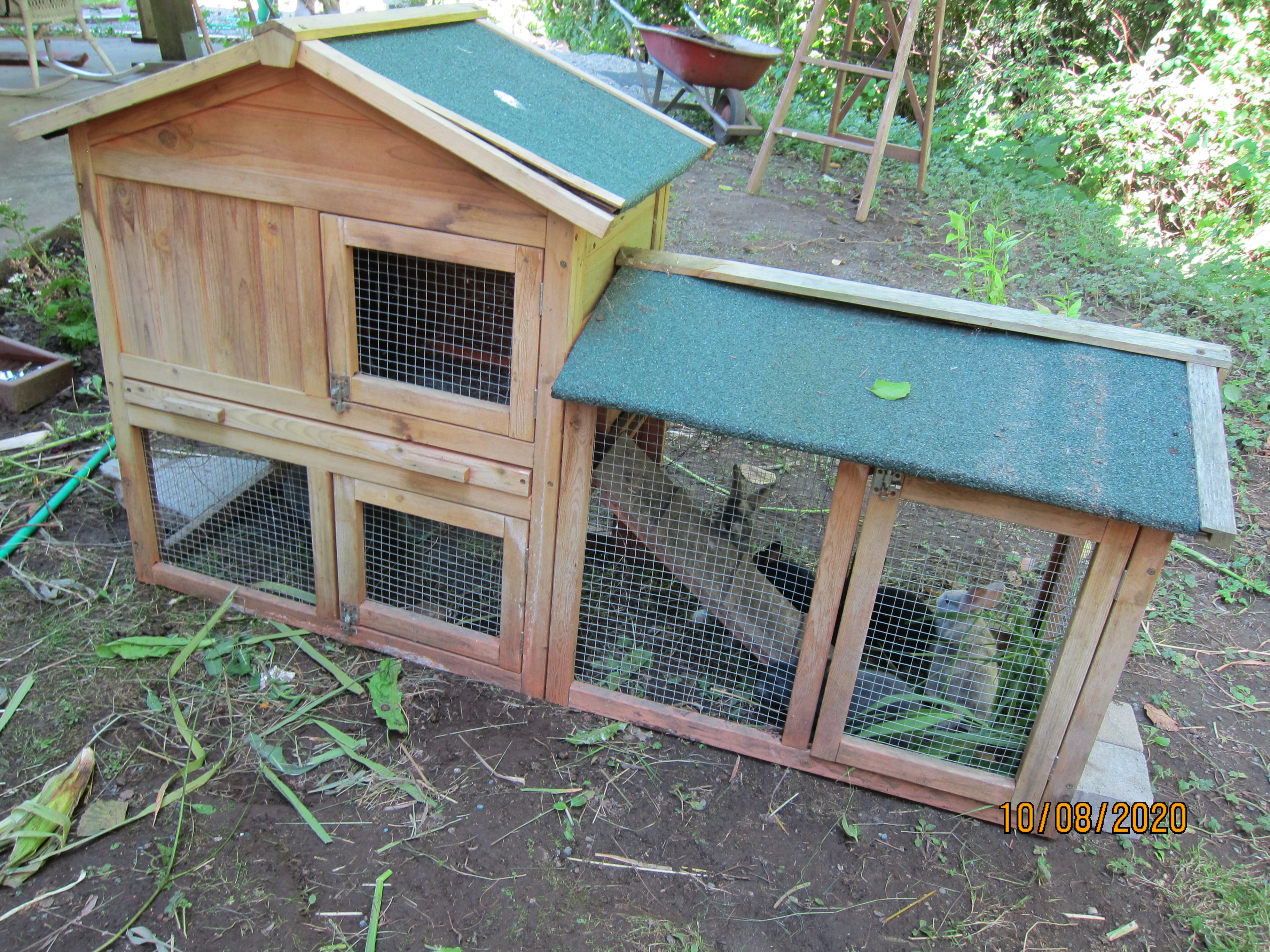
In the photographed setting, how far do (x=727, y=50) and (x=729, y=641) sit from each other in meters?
6.77

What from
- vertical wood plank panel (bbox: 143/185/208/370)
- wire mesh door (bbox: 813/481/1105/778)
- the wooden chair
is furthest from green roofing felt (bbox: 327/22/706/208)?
the wooden chair

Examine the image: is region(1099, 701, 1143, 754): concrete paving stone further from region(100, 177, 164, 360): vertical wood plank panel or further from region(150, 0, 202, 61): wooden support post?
region(150, 0, 202, 61): wooden support post

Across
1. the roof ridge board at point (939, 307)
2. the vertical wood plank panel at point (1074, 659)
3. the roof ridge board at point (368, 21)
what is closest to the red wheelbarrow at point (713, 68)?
the roof ridge board at point (368, 21)

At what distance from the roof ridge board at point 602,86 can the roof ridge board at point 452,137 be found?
45.0 inches

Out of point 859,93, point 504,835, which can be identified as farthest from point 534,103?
point 859,93

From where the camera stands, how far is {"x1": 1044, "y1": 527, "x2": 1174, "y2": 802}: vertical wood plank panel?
2.45 m

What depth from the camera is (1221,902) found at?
2713mm

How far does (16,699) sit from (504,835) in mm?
1731

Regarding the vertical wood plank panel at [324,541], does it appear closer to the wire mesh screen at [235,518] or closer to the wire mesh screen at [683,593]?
the wire mesh screen at [235,518]

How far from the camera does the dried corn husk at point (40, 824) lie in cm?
249

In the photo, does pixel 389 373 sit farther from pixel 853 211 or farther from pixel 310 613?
pixel 853 211

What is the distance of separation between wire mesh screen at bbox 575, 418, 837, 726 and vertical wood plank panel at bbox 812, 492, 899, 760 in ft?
0.67

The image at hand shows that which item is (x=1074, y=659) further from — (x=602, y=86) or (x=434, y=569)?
(x=602, y=86)

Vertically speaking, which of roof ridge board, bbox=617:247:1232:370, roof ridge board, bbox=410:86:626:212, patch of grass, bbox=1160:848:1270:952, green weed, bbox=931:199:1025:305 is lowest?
patch of grass, bbox=1160:848:1270:952
